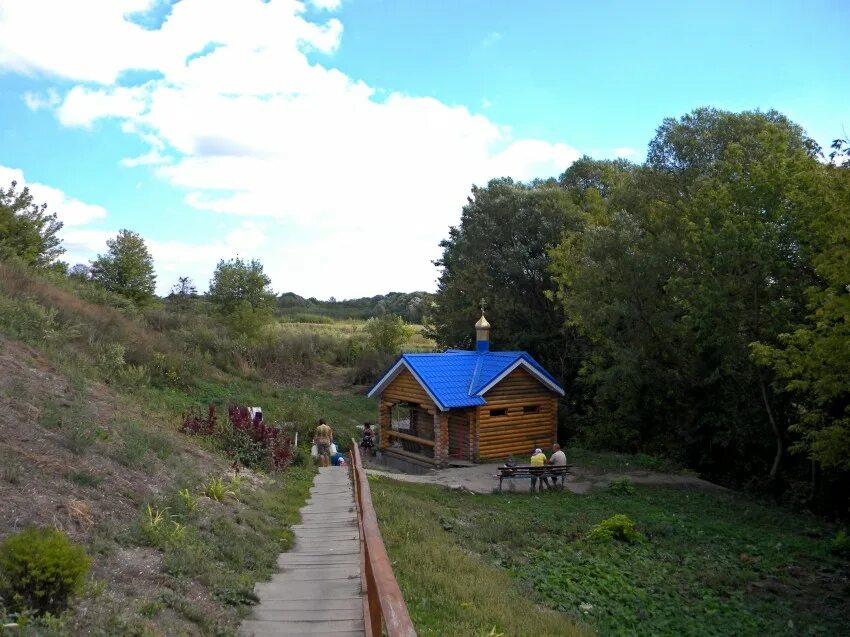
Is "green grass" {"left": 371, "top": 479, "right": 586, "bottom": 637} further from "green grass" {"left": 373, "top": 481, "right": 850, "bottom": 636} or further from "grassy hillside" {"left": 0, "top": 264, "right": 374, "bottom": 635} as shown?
"grassy hillside" {"left": 0, "top": 264, "right": 374, "bottom": 635}

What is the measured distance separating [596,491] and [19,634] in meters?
17.7

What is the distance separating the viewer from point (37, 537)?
204 inches

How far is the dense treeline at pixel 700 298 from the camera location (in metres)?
17.8

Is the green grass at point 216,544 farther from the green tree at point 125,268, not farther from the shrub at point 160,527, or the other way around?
the green tree at point 125,268

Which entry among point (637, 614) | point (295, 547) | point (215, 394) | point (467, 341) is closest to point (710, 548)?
point (637, 614)

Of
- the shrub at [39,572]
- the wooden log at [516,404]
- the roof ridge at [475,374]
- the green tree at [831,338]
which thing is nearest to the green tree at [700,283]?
the green tree at [831,338]

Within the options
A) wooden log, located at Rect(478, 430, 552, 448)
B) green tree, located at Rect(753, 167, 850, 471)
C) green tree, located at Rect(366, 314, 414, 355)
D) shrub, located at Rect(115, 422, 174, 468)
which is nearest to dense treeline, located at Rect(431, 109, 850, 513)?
green tree, located at Rect(753, 167, 850, 471)

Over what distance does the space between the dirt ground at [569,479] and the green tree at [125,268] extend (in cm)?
2390

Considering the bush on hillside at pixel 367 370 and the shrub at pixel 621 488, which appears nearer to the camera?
the shrub at pixel 621 488

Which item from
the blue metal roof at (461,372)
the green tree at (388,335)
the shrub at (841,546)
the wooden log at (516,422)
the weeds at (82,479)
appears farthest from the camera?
the green tree at (388,335)

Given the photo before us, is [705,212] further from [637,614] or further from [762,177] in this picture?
[637,614]

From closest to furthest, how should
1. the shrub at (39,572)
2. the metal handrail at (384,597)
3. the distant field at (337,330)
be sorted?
the metal handrail at (384,597) → the shrub at (39,572) → the distant field at (337,330)

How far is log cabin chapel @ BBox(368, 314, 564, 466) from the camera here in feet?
83.2

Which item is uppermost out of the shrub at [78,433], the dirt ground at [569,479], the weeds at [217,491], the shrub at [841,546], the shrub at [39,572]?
the shrub at [78,433]
